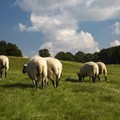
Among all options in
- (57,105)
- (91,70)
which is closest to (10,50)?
(91,70)

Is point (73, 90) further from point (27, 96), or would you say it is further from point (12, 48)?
point (12, 48)

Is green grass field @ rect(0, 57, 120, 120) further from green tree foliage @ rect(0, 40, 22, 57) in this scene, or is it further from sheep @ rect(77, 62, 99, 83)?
green tree foliage @ rect(0, 40, 22, 57)

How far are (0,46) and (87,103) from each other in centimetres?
12726

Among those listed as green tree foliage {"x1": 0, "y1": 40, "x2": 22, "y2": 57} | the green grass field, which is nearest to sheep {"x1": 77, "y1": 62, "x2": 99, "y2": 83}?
the green grass field

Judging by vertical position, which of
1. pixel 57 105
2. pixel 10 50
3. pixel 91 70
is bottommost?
pixel 57 105

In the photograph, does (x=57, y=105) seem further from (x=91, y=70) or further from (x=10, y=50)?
(x=10, y=50)

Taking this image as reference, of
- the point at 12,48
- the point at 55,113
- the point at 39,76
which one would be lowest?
the point at 55,113

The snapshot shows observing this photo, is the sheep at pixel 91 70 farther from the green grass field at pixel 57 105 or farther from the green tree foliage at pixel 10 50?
the green tree foliage at pixel 10 50

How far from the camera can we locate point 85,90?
2562 centimetres

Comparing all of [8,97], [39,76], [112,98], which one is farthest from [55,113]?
[39,76]

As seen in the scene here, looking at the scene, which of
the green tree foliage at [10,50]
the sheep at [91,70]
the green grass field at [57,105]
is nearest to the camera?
the green grass field at [57,105]

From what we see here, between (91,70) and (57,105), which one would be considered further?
(91,70)

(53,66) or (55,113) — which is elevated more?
(53,66)

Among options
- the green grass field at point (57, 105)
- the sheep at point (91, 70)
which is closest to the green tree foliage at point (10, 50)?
the sheep at point (91, 70)
